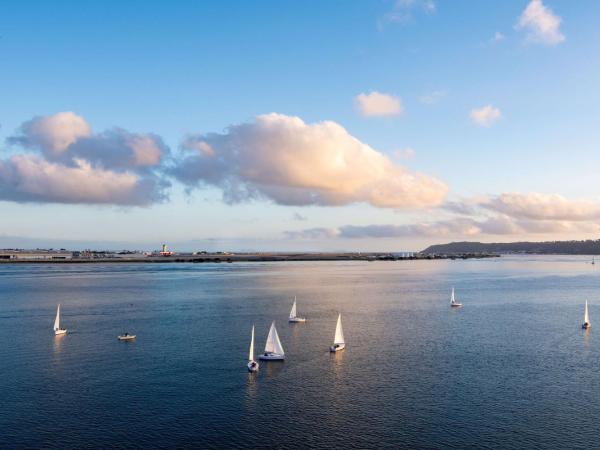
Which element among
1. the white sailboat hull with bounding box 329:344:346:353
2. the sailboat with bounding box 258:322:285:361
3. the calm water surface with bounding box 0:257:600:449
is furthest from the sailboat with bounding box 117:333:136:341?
the white sailboat hull with bounding box 329:344:346:353

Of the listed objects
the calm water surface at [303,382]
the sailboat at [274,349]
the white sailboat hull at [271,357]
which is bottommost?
the calm water surface at [303,382]

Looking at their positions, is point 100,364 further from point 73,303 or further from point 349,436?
point 73,303

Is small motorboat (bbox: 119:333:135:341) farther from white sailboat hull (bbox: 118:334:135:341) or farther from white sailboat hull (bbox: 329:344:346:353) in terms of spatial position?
white sailboat hull (bbox: 329:344:346:353)

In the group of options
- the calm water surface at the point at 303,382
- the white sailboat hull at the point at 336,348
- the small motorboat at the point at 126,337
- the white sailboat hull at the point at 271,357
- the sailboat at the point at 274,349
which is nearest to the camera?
the calm water surface at the point at 303,382

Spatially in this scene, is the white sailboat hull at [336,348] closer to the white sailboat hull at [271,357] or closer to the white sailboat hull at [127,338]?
the white sailboat hull at [271,357]

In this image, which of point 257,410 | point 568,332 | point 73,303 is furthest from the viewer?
point 73,303

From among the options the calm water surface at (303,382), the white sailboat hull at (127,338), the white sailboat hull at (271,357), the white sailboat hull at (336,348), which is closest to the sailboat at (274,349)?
the white sailboat hull at (271,357)

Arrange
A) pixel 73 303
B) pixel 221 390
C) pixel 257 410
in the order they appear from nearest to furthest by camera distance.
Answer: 1. pixel 257 410
2. pixel 221 390
3. pixel 73 303

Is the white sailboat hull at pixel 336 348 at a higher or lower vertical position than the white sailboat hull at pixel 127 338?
higher

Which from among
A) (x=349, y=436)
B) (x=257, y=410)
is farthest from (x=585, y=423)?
(x=257, y=410)
